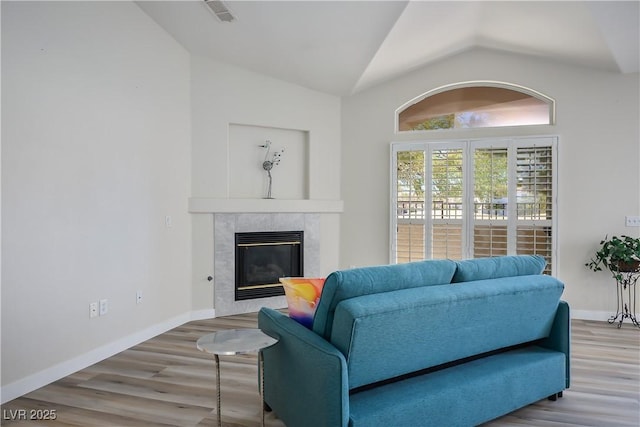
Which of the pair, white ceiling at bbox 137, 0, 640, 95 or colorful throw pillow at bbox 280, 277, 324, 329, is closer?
colorful throw pillow at bbox 280, 277, 324, 329

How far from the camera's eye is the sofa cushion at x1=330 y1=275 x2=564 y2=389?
1.86 meters

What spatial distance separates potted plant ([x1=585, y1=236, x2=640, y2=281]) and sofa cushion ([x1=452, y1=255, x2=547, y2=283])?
2.14 m

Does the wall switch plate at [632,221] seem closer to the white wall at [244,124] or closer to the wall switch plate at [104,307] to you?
the white wall at [244,124]

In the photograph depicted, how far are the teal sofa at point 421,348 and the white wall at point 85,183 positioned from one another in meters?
1.64

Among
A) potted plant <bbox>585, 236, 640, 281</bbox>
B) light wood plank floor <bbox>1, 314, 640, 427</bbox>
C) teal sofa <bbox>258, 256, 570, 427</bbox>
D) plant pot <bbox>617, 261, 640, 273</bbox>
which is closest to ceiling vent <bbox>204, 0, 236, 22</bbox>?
teal sofa <bbox>258, 256, 570, 427</bbox>

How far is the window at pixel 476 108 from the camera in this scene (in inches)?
196

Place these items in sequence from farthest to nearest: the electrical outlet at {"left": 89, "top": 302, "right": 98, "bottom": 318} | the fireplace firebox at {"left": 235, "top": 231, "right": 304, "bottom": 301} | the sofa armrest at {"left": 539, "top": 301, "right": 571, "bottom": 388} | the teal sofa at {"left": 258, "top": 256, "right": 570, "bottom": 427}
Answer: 1. the fireplace firebox at {"left": 235, "top": 231, "right": 304, "bottom": 301}
2. the electrical outlet at {"left": 89, "top": 302, "right": 98, "bottom": 318}
3. the sofa armrest at {"left": 539, "top": 301, "right": 571, "bottom": 388}
4. the teal sofa at {"left": 258, "top": 256, "right": 570, "bottom": 427}

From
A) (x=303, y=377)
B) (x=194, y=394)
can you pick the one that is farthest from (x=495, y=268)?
(x=194, y=394)

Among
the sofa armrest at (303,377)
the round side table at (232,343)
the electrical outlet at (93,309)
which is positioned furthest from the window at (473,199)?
the round side table at (232,343)

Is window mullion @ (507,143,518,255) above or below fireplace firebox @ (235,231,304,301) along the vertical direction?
above

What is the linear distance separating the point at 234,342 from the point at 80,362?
1.93 meters

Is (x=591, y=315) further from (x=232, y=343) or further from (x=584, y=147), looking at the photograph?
(x=232, y=343)

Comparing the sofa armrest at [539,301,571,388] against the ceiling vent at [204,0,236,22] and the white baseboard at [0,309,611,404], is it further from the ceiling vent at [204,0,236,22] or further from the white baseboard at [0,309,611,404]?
the ceiling vent at [204,0,236,22]

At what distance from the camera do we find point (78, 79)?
3.15 meters
